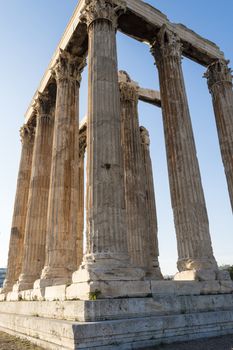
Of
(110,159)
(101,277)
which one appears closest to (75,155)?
(110,159)

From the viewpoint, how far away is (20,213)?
2791 centimetres

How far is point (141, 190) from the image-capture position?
23.6 meters

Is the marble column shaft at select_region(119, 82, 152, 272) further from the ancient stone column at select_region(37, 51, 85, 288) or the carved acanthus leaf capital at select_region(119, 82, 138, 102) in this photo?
the ancient stone column at select_region(37, 51, 85, 288)

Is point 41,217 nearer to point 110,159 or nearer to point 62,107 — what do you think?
point 62,107

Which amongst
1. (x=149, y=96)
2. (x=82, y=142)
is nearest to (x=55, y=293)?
(x=149, y=96)

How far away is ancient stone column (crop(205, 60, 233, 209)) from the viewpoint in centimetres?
2238

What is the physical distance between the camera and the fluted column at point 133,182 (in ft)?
70.9

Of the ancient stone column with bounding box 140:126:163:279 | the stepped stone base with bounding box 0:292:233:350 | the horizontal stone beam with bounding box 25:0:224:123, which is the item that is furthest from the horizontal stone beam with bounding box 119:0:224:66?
the stepped stone base with bounding box 0:292:233:350

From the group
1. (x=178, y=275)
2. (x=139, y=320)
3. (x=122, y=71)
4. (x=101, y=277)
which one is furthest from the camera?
(x=122, y=71)

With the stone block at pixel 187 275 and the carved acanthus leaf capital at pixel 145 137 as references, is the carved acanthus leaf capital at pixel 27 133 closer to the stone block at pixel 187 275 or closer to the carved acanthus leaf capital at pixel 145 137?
the carved acanthus leaf capital at pixel 145 137

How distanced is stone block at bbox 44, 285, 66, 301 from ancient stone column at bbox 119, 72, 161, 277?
7672mm

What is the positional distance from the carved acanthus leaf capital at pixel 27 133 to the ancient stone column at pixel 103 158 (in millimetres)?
15189

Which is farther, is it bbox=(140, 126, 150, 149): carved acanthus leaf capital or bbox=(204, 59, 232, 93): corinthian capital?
bbox=(140, 126, 150, 149): carved acanthus leaf capital

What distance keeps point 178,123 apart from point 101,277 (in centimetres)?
1095
